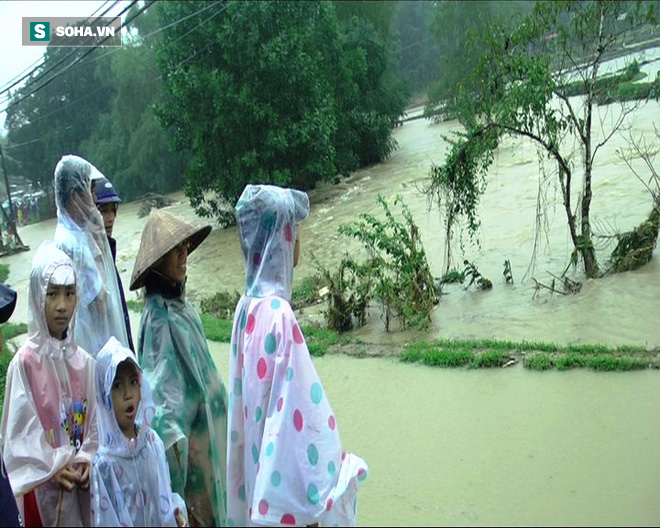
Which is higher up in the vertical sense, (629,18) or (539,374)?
(629,18)

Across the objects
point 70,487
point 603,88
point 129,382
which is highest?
point 603,88

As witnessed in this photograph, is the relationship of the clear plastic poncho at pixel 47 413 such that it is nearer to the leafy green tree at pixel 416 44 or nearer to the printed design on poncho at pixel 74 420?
the printed design on poncho at pixel 74 420

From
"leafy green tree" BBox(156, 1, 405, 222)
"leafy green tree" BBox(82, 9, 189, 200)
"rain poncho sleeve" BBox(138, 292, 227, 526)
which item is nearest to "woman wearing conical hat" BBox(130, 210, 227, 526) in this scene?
"rain poncho sleeve" BBox(138, 292, 227, 526)

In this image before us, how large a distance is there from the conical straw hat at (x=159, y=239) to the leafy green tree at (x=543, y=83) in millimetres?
6440

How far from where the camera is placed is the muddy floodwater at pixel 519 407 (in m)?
3.79

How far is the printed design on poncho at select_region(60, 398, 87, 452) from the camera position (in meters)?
3.38

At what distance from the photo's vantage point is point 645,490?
4.18 meters

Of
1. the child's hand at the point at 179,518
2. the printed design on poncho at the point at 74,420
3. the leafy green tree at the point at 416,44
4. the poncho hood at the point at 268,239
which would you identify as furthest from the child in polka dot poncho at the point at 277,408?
the leafy green tree at the point at 416,44

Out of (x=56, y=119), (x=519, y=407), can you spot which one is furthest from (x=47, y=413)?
(x=56, y=119)

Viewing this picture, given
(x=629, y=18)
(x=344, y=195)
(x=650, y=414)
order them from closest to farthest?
1. (x=650, y=414)
2. (x=629, y=18)
3. (x=344, y=195)

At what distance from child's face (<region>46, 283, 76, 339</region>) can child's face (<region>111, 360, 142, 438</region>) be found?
1.77 feet

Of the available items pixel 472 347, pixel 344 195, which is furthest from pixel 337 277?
pixel 344 195

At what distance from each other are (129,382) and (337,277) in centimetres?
705

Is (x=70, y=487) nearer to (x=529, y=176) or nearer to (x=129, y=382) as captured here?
(x=129, y=382)
